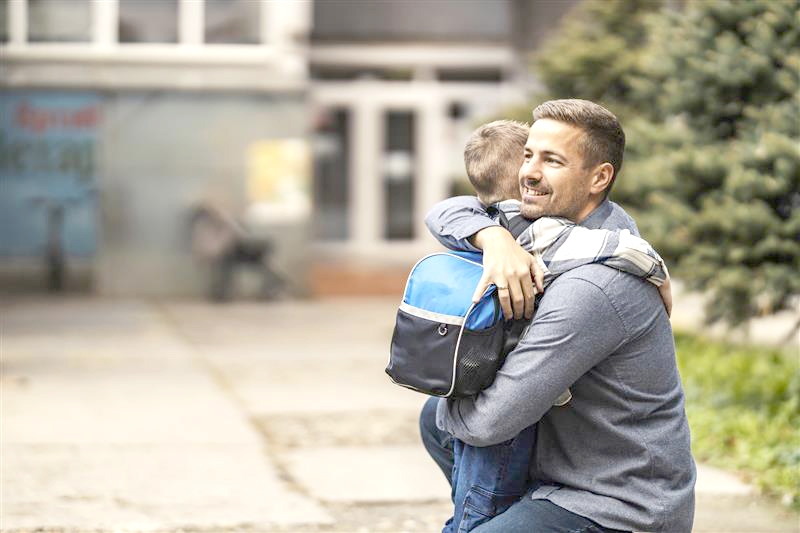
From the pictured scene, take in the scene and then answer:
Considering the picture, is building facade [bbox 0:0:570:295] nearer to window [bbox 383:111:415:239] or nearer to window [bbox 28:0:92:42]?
window [bbox 28:0:92:42]

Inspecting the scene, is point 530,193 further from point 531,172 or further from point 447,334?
point 447,334

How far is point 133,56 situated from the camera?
1598 cm

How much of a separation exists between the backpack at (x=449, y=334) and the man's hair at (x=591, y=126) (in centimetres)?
40

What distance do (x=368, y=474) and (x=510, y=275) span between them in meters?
3.62

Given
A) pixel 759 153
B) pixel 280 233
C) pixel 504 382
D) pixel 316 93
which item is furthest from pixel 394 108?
pixel 504 382

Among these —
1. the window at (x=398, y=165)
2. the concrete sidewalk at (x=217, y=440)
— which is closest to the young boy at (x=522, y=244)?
the concrete sidewalk at (x=217, y=440)

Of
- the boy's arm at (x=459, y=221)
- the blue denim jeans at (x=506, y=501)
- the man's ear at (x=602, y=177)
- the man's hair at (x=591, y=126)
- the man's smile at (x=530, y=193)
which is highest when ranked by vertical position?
the man's hair at (x=591, y=126)

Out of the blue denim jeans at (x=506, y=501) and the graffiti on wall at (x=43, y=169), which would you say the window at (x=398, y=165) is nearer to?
the graffiti on wall at (x=43, y=169)

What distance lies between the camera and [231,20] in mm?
16109

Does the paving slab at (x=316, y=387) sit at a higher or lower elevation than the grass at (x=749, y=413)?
lower

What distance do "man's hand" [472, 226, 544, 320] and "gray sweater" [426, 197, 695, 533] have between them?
0.05m

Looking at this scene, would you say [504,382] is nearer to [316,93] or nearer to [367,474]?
[367,474]

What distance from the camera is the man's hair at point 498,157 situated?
3.45 m

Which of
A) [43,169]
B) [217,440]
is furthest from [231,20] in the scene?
[217,440]
